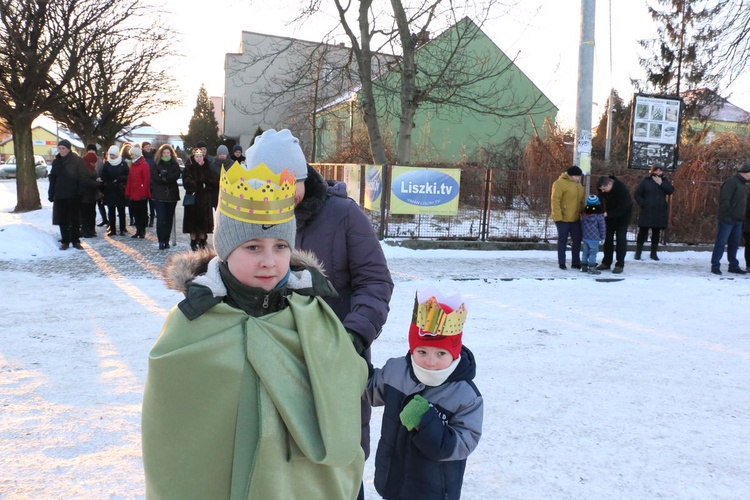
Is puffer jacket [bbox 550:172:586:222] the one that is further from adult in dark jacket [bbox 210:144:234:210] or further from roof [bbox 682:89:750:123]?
roof [bbox 682:89:750:123]

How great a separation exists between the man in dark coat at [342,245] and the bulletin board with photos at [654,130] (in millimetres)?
12289

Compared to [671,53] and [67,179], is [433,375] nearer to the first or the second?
[67,179]

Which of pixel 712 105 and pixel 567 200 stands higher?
pixel 712 105

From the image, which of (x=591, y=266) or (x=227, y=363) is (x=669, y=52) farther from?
(x=227, y=363)

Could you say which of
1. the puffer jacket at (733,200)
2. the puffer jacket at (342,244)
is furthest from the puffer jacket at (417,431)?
the puffer jacket at (733,200)

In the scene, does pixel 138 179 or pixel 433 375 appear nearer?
pixel 433 375

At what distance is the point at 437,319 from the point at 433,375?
0.22 m

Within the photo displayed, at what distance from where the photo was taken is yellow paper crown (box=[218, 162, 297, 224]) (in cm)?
182

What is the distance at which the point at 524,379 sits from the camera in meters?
5.12

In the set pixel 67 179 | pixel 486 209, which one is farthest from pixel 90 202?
pixel 486 209

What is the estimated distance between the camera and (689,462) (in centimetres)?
370

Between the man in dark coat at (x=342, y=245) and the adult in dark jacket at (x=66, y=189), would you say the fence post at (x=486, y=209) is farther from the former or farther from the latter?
the man in dark coat at (x=342, y=245)

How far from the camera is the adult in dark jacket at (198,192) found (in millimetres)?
10297

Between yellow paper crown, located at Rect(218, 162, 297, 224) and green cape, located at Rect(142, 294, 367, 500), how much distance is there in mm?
282
